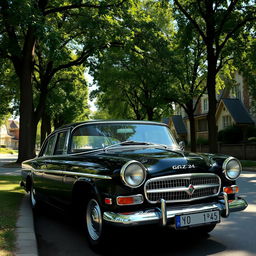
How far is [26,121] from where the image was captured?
18234 mm

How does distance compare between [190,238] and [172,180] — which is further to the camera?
[190,238]

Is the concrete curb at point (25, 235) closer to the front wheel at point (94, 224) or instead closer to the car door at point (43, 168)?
the car door at point (43, 168)

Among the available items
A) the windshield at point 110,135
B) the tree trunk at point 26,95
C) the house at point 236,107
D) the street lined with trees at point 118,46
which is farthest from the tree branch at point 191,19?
the windshield at point 110,135

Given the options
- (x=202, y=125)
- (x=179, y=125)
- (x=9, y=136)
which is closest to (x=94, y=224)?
(x=202, y=125)

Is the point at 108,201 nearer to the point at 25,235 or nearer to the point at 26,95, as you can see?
the point at 25,235

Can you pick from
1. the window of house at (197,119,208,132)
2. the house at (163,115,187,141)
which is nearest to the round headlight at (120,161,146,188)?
the window of house at (197,119,208,132)

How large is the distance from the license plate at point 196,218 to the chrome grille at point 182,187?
242 millimetres

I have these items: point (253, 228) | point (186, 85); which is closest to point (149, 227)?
point (253, 228)

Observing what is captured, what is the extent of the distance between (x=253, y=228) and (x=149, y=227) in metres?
2.52

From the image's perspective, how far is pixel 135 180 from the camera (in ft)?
12.8

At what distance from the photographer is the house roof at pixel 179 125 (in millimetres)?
50062

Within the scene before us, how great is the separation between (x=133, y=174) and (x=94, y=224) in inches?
41.6

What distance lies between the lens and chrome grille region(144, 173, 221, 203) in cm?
401

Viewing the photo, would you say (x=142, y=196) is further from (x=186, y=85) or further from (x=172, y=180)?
(x=186, y=85)
